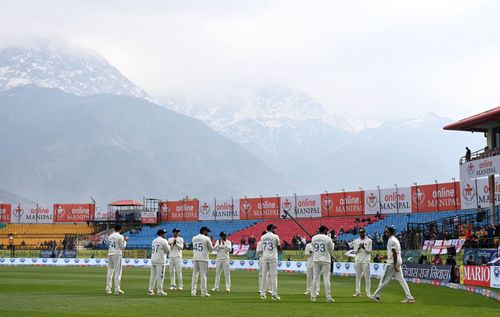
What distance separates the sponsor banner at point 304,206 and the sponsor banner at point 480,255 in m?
45.0

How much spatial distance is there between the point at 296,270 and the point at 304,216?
32400 millimetres

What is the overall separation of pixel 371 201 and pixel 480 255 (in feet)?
134

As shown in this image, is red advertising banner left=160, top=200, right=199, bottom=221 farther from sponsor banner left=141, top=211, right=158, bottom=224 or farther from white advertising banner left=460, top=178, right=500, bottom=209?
white advertising banner left=460, top=178, right=500, bottom=209

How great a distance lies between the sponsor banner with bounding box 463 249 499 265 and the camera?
3159 centimetres

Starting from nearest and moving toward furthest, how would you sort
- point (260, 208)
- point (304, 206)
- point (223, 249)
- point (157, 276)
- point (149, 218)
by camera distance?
point (157, 276) → point (223, 249) → point (304, 206) → point (260, 208) → point (149, 218)

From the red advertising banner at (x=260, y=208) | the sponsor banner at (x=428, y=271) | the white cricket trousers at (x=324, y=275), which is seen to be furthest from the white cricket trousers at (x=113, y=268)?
the red advertising banner at (x=260, y=208)

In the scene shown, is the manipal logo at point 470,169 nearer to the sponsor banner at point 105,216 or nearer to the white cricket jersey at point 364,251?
the white cricket jersey at point 364,251

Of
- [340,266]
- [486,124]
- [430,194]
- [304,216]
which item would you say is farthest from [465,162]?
[304,216]

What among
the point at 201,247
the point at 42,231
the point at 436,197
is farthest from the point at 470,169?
the point at 42,231

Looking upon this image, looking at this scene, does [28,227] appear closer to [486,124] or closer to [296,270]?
[296,270]

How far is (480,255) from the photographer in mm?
32750

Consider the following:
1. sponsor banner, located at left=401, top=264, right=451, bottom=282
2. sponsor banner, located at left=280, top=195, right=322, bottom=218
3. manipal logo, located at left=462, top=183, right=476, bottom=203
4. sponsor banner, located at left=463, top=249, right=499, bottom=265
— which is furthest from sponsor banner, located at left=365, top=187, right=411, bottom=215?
sponsor banner, located at left=463, top=249, right=499, bottom=265

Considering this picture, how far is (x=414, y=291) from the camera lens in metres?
27.3

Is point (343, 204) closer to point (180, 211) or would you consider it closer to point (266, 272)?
point (180, 211)
